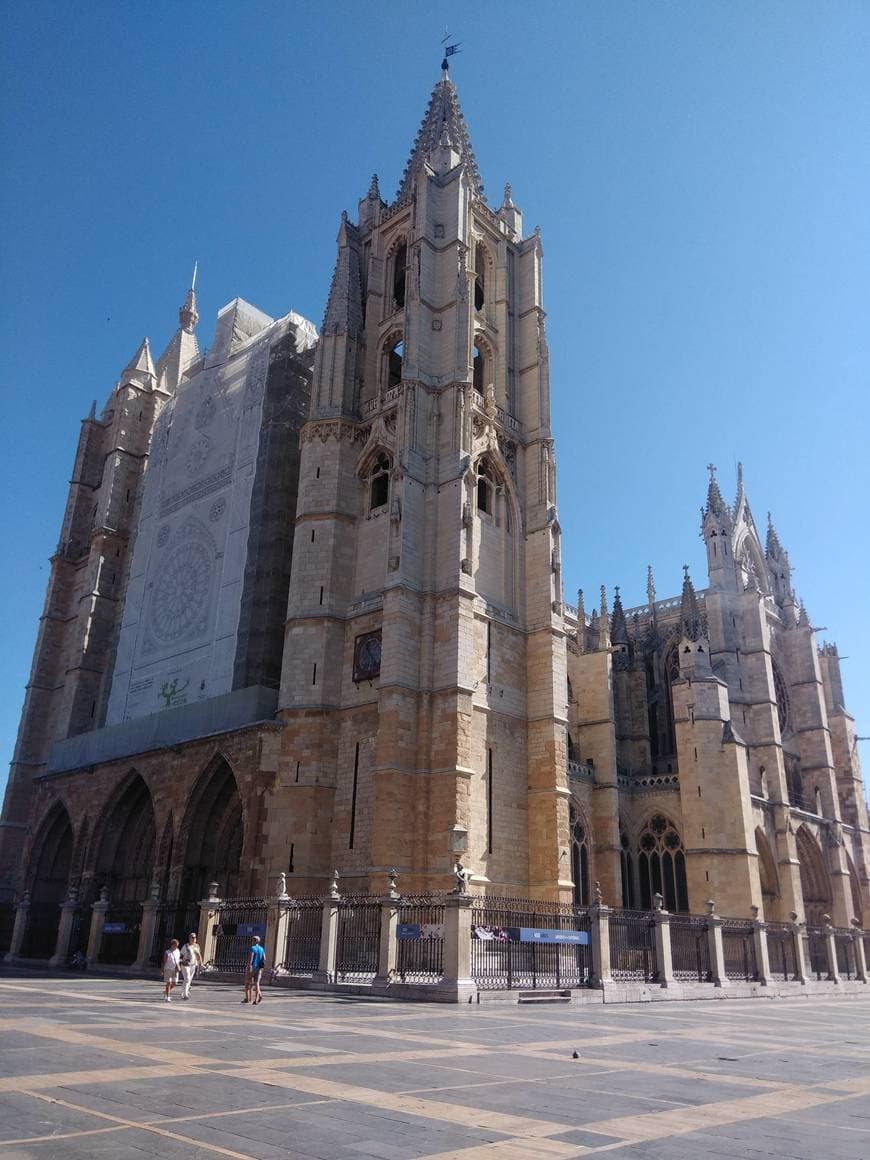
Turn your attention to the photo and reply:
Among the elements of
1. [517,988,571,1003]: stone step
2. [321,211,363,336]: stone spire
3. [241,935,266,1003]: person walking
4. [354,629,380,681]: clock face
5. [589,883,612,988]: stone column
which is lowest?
[517,988,571,1003]: stone step

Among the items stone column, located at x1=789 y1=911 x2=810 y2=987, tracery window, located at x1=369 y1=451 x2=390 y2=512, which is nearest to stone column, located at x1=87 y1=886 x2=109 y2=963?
tracery window, located at x1=369 y1=451 x2=390 y2=512

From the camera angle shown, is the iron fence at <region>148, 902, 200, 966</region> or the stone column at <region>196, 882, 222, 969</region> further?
the iron fence at <region>148, 902, 200, 966</region>

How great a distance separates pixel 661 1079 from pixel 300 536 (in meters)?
23.9

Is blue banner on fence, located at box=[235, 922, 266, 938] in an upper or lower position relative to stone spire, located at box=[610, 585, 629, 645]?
lower

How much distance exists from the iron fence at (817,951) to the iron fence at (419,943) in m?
17.0

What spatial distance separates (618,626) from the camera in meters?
43.2

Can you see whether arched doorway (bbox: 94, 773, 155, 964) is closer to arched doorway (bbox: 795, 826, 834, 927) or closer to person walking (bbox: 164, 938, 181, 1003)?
person walking (bbox: 164, 938, 181, 1003)

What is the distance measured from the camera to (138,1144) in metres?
4.99

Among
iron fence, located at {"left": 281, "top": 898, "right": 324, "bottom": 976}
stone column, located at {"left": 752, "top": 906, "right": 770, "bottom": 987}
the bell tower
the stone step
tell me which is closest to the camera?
the stone step

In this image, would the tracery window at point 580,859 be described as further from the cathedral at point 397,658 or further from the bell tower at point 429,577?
the bell tower at point 429,577

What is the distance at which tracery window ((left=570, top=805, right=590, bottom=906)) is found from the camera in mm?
33969

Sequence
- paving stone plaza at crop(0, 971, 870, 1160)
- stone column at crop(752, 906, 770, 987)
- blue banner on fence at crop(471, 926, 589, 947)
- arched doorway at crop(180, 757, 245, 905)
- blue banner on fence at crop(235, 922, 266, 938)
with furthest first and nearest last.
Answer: arched doorway at crop(180, 757, 245, 905) → stone column at crop(752, 906, 770, 987) → blue banner on fence at crop(235, 922, 266, 938) → blue banner on fence at crop(471, 926, 589, 947) → paving stone plaza at crop(0, 971, 870, 1160)

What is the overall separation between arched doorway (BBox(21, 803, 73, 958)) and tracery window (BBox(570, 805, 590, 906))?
19165mm

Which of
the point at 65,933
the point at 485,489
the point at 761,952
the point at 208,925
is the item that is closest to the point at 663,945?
the point at 761,952
